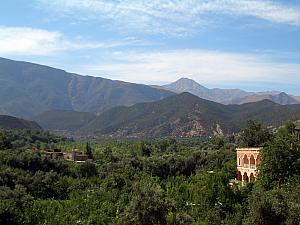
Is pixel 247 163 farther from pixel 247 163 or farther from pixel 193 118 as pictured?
pixel 193 118

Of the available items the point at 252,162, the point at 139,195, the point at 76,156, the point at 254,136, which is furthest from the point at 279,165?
the point at 76,156

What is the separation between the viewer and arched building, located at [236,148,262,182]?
5012 cm

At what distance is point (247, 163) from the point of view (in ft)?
171

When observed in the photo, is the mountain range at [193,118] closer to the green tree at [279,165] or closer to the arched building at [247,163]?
the arched building at [247,163]

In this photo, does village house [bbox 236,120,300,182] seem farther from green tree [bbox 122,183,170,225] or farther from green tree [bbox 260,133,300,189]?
green tree [bbox 122,183,170,225]

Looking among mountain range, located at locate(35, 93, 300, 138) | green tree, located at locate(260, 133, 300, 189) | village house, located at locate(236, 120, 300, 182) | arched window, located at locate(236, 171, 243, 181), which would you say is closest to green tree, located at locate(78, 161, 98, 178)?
arched window, located at locate(236, 171, 243, 181)

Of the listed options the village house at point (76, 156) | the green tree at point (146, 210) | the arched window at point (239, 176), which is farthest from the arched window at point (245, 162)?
the village house at point (76, 156)

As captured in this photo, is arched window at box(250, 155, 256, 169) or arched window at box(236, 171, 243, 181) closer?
arched window at box(250, 155, 256, 169)

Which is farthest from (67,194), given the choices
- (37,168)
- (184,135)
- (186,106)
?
(186,106)

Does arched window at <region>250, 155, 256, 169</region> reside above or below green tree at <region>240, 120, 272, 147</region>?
below

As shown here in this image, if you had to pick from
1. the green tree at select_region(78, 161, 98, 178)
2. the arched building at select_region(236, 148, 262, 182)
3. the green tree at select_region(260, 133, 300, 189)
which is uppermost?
the green tree at select_region(260, 133, 300, 189)

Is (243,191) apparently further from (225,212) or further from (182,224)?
(182,224)

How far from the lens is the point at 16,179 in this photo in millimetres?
43438

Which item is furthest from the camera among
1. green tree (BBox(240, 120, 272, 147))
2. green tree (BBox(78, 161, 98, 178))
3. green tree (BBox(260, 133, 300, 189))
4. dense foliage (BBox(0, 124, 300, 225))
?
green tree (BBox(240, 120, 272, 147))
